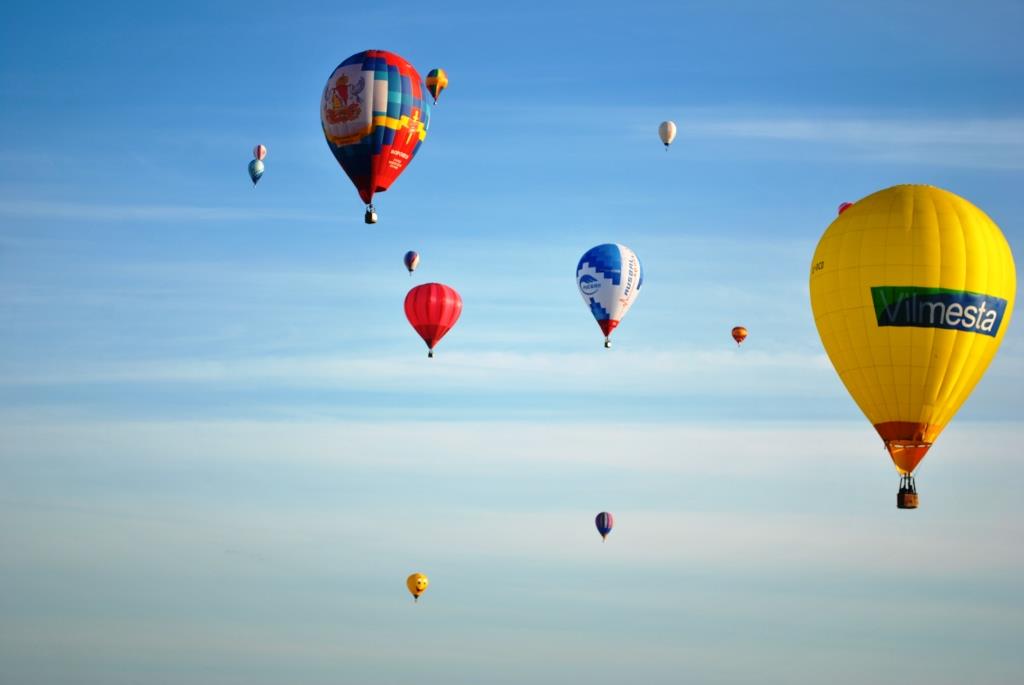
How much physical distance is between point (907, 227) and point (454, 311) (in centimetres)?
2500

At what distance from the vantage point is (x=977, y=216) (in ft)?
192

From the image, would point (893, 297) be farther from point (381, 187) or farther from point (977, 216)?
point (381, 187)

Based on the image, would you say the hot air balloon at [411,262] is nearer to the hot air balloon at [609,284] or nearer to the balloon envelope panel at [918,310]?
the hot air balloon at [609,284]

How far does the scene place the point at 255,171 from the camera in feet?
286

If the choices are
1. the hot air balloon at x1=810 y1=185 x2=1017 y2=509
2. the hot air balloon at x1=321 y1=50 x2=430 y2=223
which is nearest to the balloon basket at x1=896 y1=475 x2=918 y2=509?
the hot air balloon at x1=810 y1=185 x2=1017 y2=509

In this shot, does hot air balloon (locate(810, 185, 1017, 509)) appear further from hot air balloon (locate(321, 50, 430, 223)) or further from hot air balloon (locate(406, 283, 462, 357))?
hot air balloon (locate(406, 283, 462, 357))

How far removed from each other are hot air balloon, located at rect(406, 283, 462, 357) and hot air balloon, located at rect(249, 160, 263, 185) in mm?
13196

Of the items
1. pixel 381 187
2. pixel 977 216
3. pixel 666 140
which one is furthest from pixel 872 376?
pixel 666 140

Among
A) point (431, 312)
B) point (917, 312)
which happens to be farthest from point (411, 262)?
point (917, 312)

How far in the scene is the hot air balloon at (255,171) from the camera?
3433 inches

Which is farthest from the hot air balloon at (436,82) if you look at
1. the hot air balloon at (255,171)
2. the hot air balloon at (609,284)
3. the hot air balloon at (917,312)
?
the hot air balloon at (917,312)

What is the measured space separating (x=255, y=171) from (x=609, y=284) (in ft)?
59.3

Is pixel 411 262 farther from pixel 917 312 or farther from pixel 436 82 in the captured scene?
pixel 917 312

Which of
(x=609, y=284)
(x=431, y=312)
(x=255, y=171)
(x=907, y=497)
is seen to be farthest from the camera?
(x=255, y=171)
